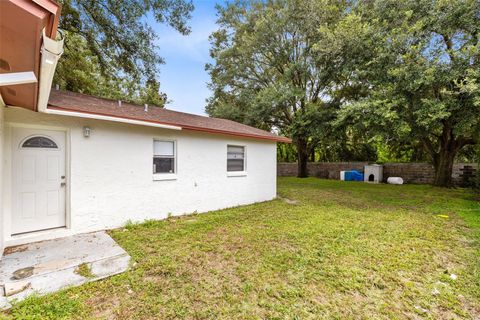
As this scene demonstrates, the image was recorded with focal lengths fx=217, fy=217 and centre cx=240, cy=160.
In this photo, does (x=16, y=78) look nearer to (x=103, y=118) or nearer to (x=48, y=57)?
(x=48, y=57)

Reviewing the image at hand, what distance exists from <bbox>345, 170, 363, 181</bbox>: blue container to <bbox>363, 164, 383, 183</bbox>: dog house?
0.46 m

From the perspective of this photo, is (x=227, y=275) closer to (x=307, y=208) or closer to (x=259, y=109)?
(x=307, y=208)

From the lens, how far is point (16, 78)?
7.51ft

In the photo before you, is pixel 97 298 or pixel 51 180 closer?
pixel 97 298

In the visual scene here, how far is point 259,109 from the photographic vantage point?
1393 cm

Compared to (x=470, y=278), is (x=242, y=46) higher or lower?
higher

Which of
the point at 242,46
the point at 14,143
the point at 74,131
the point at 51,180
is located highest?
the point at 242,46

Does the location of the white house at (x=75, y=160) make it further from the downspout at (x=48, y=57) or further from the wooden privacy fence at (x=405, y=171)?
the wooden privacy fence at (x=405, y=171)

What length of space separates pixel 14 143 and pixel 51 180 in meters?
0.89

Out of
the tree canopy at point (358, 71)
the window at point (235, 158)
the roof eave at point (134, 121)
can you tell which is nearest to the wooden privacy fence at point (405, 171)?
the tree canopy at point (358, 71)

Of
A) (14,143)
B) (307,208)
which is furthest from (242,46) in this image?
(14,143)

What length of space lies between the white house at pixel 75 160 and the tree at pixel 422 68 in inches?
268

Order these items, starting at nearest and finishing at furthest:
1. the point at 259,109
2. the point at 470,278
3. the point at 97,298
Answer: the point at 97,298 < the point at 470,278 < the point at 259,109

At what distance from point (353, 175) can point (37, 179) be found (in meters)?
16.7
